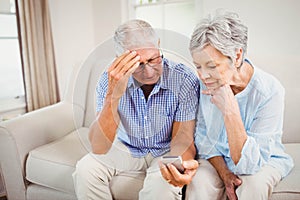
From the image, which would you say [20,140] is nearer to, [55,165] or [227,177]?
[55,165]

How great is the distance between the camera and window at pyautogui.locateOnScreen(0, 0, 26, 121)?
2180mm

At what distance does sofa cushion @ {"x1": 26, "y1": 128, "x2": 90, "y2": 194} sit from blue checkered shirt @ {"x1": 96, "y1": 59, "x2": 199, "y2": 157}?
0.26m

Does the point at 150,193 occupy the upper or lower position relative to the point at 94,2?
lower

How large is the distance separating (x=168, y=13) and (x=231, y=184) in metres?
1.65

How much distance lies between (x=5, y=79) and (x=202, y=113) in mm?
1637

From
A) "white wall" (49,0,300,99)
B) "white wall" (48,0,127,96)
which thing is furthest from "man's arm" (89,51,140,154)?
"white wall" (48,0,127,96)

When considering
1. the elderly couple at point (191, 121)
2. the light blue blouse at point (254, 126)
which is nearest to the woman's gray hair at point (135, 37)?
the elderly couple at point (191, 121)

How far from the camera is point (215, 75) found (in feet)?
3.39

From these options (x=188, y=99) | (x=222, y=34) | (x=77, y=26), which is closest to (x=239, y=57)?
(x=222, y=34)

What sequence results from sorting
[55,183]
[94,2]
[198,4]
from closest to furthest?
[55,183]
[198,4]
[94,2]

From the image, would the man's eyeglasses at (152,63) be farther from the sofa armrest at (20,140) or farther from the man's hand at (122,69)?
the sofa armrest at (20,140)

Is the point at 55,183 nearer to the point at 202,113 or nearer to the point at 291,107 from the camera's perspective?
the point at 202,113

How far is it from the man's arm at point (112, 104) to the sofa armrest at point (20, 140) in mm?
432

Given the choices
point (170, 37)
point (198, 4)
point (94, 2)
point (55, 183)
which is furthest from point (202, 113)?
point (94, 2)
